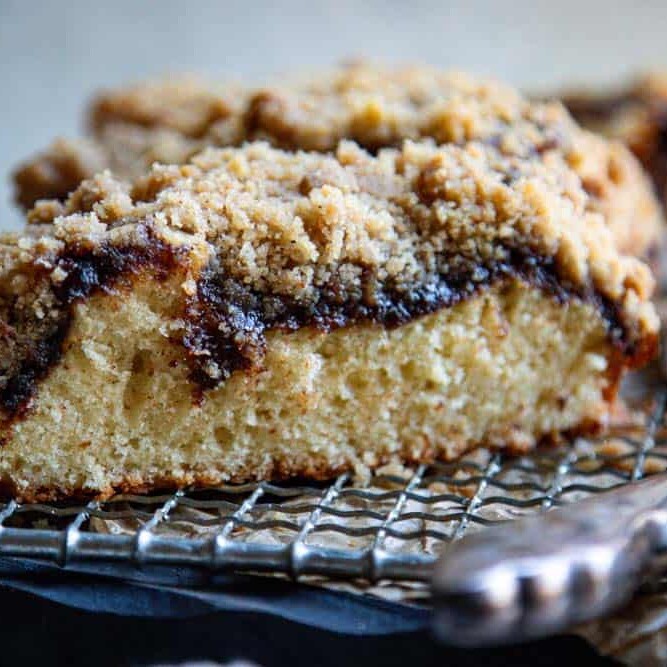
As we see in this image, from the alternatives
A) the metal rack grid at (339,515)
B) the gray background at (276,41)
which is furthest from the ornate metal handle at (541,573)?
the gray background at (276,41)

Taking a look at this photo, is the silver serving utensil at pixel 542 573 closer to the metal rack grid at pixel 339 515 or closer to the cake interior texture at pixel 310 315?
the metal rack grid at pixel 339 515

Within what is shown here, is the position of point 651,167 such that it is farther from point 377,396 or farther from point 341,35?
point 341,35

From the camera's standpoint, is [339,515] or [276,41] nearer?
[339,515]

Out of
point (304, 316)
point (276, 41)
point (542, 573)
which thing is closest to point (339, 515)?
point (304, 316)

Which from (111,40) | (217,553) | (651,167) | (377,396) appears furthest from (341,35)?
(217,553)

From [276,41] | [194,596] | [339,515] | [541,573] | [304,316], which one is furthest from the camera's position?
[276,41]

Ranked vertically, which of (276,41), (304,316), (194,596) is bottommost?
(194,596)

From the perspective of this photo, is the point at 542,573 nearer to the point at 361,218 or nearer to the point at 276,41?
the point at 361,218
